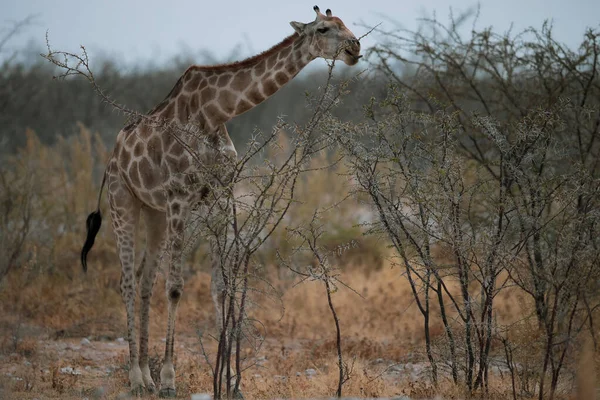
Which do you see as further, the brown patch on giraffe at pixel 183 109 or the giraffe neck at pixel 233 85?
the brown patch on giraffe at pixel 183 109

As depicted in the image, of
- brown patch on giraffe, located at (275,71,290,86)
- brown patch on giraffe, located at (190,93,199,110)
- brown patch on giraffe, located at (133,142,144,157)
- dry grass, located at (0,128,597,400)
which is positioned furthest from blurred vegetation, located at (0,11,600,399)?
brown patch on giraffe, located at (133,142,144,157)

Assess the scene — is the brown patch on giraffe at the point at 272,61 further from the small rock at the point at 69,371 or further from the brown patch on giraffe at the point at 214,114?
the small rock at the point at 69,371

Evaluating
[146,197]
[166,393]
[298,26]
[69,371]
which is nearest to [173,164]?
[146,197]

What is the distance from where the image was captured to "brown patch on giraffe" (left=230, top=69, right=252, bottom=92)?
5.53m

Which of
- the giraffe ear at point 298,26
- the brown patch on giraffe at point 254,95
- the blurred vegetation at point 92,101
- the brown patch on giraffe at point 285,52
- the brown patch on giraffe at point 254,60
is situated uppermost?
the blurred vegetation at point 92,101

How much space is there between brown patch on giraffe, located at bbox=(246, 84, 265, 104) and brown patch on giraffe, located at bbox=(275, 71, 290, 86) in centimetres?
17

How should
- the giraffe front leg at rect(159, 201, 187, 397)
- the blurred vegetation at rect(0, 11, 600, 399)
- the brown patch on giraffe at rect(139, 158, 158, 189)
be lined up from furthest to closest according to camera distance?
the brown patch on giraffe at rect(139, 158, 158, 189)
the giraffe front leg at rect(159, 201, 187, 397)
the blurred vegetation at rect(0, 11, 600, 399)

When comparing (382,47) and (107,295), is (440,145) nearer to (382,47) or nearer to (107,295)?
(382,47)

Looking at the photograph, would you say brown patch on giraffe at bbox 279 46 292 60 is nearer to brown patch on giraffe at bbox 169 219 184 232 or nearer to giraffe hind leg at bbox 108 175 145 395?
brown patch on giraffe at bbox 169 219 184 232

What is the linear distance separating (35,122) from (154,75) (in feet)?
13.4

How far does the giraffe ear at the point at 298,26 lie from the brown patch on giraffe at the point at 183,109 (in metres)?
0.95

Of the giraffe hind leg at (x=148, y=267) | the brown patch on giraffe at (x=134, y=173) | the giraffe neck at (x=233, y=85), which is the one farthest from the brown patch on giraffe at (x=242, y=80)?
the giraffe hind leg at (x=148, y=267)

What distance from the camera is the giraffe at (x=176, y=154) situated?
17.3 feet

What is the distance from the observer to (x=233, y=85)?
5555 mm
